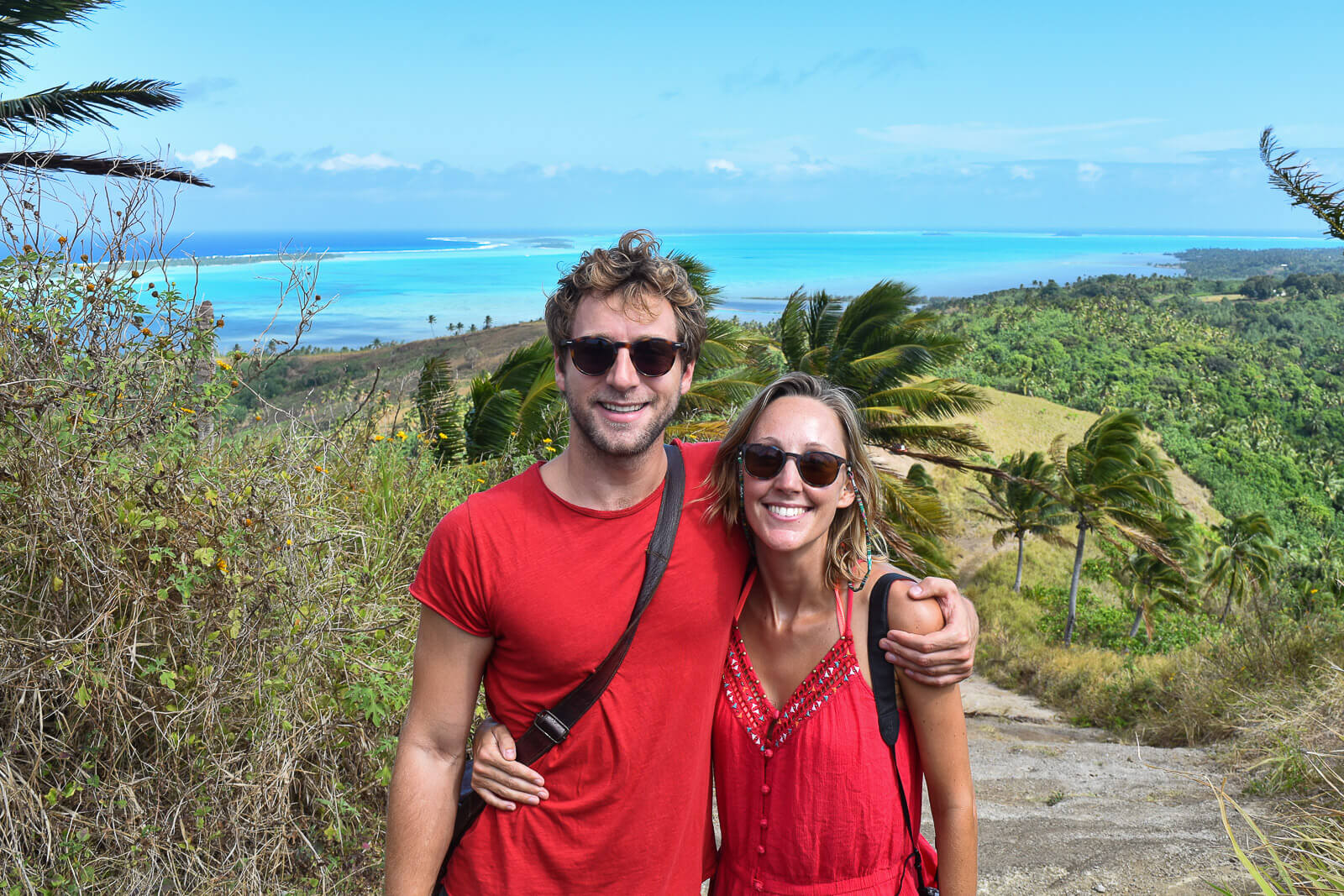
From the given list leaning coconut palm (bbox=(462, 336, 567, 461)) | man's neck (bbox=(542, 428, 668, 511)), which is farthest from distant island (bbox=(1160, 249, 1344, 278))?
man's neck (bbox=(542, 428, 668, 511))

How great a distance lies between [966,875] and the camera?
2400mm

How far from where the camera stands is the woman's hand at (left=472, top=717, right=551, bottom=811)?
2273 millimetres

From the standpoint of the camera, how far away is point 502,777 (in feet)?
7.50

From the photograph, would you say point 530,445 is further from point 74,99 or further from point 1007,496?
point 1007,496

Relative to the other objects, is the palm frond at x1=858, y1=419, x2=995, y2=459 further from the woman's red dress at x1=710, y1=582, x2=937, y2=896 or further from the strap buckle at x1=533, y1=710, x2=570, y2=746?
the strap buckle at x1=533, y1=710, x2=570, y2=746

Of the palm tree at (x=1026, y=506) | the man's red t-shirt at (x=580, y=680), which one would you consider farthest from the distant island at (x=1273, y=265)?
the man's red t-shirt at (x=580, y=680)

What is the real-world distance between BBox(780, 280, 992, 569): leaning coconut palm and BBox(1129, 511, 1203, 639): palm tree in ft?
57.3

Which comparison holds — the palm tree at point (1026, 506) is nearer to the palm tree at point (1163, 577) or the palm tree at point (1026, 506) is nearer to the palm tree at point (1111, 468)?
the palm tree at point (1163, 577)

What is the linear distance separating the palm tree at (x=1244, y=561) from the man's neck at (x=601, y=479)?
32.2m

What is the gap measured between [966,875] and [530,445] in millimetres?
9358

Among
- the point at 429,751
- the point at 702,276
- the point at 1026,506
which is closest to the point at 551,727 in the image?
the point at 429,751

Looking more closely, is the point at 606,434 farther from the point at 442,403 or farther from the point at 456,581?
the point at 442,403

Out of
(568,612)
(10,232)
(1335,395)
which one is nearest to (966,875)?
(568,612)

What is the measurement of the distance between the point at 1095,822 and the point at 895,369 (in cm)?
946
